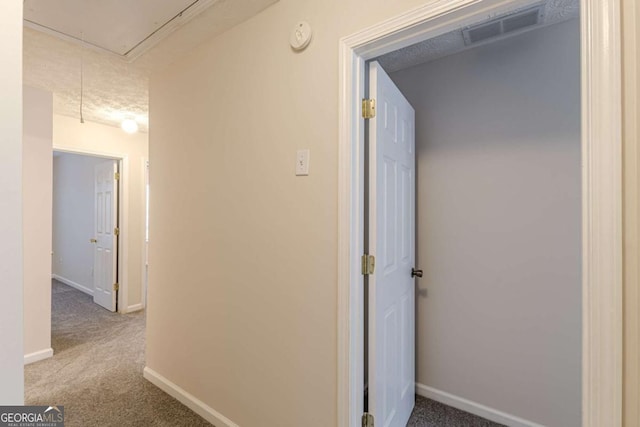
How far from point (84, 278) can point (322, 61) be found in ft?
18.1

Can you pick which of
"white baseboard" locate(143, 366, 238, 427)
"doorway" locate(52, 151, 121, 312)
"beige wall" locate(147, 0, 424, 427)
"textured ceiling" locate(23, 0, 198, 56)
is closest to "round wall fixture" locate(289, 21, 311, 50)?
"beige wall" locate(147, 0, 424, 427)

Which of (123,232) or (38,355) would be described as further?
(123,232)

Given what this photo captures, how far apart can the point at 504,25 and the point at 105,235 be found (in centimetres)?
491

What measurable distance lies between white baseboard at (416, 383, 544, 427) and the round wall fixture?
7.66ft

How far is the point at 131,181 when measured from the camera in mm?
3982

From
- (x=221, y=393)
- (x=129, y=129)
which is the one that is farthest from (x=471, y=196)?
(x=129, y=129)

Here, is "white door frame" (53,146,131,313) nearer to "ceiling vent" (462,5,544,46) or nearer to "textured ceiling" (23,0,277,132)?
"textured ceiling" (23,0,277,132)

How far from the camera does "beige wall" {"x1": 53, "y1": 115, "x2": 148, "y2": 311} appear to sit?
3629 mm

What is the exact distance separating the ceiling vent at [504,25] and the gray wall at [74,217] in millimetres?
4993

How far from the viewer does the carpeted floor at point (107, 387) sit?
1.88 meters

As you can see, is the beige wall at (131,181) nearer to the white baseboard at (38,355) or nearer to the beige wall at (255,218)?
the white baseboard at (38,355)

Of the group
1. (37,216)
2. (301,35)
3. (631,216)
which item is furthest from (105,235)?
(631,216)

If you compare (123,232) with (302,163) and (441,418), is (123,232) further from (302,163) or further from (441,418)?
(441,418)

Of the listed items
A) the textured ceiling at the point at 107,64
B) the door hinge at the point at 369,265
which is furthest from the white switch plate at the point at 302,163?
the textured ceiling at the point at 107,64
